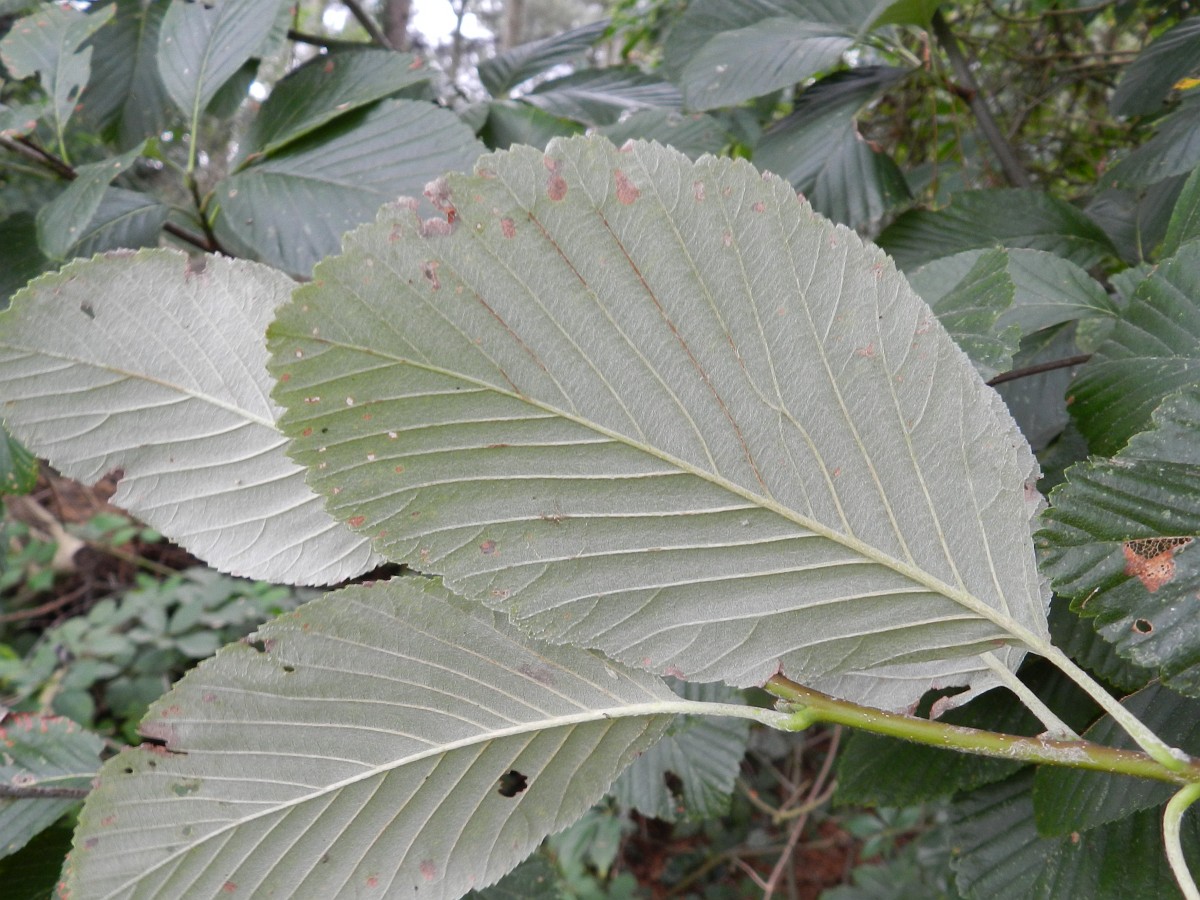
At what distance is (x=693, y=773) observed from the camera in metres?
1.20

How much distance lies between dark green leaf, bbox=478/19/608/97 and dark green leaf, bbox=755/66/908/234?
16.6 inches

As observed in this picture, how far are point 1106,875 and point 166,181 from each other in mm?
4363

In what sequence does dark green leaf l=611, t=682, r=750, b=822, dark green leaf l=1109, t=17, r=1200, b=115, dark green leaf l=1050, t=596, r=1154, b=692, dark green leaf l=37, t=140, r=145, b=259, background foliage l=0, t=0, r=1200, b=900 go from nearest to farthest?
background foliage l=0, t=0, r=1200, b=900, dark green leaf l=1050, t=596, r=1154, b=692, dark green leaf l=37, t=140, r=145, b=259, dark green leaf l=1109, t=17, r=1200, b=115, dark green leaf l=611, t=682, r=750, b=822

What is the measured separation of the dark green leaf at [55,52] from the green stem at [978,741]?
3.49 ft

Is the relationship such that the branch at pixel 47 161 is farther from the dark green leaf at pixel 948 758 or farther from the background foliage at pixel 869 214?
the dark green leaf at pixel 948 758

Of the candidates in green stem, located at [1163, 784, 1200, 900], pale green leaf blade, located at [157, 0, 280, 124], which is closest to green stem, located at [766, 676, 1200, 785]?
green stem, located at [1163, 784, 1200, 900]

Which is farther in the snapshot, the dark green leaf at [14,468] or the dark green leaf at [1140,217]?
the dark green leaf at [1140,217]

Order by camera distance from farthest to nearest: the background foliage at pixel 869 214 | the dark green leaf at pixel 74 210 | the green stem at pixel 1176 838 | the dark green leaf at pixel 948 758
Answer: the dark green leaf at pixel 74 210 < the dark green leaf at pixel 948 758 < the background foliage at pixel 869 214 < the green stem at pixel 1176 838

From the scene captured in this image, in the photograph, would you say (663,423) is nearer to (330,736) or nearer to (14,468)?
(330,736)

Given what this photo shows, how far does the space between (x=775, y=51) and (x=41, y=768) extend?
46.3 inches

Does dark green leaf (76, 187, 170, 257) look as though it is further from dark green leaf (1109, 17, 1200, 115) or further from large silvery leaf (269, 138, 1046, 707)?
dark green leaf (1109, 17, 1200, 115)

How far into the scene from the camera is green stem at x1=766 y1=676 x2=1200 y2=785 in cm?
40

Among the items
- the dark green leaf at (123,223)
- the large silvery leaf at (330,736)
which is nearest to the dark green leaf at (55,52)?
the dark green leaf at (123,223)

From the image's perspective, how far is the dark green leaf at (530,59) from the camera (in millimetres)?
1313
